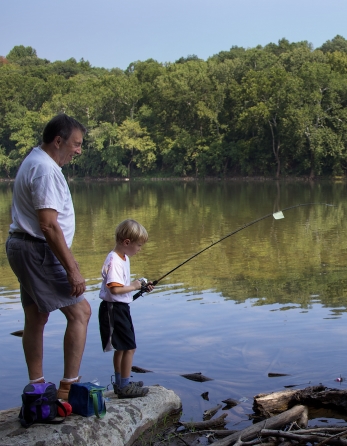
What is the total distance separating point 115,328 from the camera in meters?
4.11

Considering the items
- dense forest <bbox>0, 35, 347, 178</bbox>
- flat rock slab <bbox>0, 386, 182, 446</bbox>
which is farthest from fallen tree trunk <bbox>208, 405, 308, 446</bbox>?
dense forest <bbox>0, 35, 347, 178</bbox>

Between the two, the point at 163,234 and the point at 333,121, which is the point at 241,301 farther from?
the point at 333,121

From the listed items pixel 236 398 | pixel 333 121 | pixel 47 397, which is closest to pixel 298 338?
pixel 236 398

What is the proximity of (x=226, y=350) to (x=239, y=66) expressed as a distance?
5467 cm

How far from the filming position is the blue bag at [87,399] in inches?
138

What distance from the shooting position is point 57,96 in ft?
216

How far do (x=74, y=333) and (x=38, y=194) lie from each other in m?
0.80

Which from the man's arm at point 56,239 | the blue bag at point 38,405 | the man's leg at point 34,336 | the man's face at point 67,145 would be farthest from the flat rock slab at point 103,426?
the man's face at point 67,145

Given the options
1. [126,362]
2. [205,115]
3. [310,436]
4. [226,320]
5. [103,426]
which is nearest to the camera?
[310,436]

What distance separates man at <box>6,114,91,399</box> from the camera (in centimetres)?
351

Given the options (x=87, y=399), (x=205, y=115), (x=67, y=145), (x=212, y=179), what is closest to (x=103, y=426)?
(x=87, y=399)

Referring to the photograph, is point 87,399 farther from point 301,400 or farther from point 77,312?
point 301,400

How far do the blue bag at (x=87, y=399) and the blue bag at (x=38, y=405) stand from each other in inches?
5.4

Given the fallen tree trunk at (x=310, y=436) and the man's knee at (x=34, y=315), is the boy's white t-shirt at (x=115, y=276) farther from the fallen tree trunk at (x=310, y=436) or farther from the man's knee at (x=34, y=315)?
the fallen tree trunk at (x=310, y=436)
